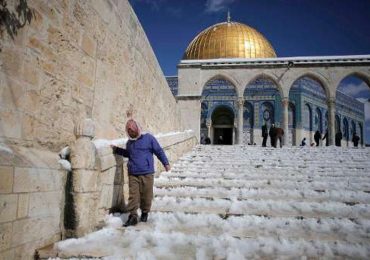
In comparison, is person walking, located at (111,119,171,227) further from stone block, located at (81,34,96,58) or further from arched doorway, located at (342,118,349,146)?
arched doorway, located at (342,118,349,146)

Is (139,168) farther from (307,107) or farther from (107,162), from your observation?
(307,107)

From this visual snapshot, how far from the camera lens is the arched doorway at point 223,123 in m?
25.3

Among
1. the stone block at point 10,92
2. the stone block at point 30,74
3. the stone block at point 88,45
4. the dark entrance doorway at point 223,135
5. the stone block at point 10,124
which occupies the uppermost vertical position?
the dark entrance doorway at point 223,135

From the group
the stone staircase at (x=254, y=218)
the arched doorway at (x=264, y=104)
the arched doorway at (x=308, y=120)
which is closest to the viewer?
the stone staircase at (x=254, y=218)

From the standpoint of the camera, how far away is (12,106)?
8.21 ft

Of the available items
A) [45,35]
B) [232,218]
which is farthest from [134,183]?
[45,35]

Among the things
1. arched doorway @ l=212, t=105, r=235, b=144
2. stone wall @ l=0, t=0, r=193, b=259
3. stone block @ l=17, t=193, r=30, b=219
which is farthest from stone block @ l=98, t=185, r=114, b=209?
arched doorway @ l=212, t=105, r=235, b=144

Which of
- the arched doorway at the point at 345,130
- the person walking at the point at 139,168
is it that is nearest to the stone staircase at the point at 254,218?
the person walking at the point at 139,168

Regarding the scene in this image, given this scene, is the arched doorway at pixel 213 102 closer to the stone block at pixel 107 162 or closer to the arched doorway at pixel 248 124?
the arched doorway at pixel 248 124

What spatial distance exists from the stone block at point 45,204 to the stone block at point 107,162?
519 mm

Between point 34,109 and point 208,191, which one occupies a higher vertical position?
point 34,109

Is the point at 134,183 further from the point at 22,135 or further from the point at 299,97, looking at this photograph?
the point at 299,97

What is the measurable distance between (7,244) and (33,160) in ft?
2.10

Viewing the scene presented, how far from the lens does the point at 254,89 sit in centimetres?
2544
